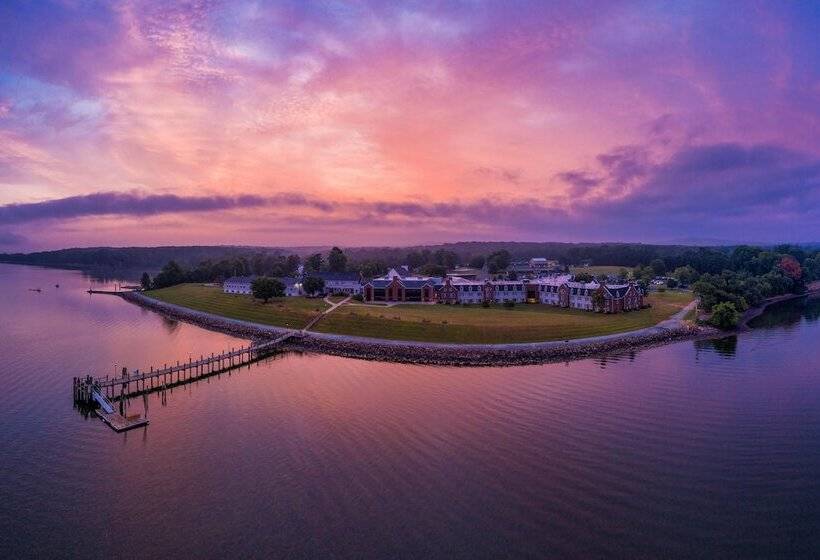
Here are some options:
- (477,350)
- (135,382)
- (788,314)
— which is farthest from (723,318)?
(135,382)

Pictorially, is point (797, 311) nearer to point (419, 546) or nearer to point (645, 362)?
point (645, 362)

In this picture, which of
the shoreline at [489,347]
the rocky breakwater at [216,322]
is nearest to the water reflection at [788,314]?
the shoreline at [489,347]

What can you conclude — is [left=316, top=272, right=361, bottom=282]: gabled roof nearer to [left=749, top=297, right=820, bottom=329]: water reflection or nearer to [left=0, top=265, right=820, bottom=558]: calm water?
[left=0, top=265, right=820, bottom=558]: calm water

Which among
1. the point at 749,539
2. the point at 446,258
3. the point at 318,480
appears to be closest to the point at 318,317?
the point at 318,480

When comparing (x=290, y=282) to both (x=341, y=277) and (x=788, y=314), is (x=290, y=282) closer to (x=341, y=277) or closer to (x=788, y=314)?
(x=341, y=277)

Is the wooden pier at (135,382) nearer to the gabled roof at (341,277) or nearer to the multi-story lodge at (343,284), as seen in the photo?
the multi-story lodge at (343,284)

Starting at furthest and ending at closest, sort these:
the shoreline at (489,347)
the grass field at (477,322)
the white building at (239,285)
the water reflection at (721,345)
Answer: the white building at (239,285)
the grass field at (477,322)
the water reflection at (721,345)
the shoreline at (489,347)
